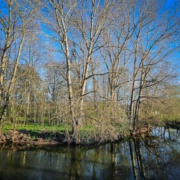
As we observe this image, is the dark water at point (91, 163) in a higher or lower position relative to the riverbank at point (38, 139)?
lower

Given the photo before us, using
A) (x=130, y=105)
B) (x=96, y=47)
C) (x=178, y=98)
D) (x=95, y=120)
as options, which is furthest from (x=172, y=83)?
(x=95, y=120)

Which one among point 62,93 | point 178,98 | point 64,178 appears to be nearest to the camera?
point 64,178

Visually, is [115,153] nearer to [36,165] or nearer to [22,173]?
[36,165]

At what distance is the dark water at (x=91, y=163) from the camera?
7008 millimetres

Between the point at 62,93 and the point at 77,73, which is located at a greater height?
the point at 77,73

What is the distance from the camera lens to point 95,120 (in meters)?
10.8

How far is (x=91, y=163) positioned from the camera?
337 inches

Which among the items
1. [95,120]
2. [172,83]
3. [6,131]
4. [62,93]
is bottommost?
[6,131]

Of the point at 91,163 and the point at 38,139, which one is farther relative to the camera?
the point at 38,139

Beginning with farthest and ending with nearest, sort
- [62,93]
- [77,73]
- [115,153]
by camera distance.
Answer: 1. [77,73]
2. [62,93]
3. [115,153]

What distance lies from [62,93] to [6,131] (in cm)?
539

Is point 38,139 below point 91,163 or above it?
above

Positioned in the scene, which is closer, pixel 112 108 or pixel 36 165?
pixel 36 165

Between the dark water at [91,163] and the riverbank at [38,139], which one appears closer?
the dark water at [91,163]
